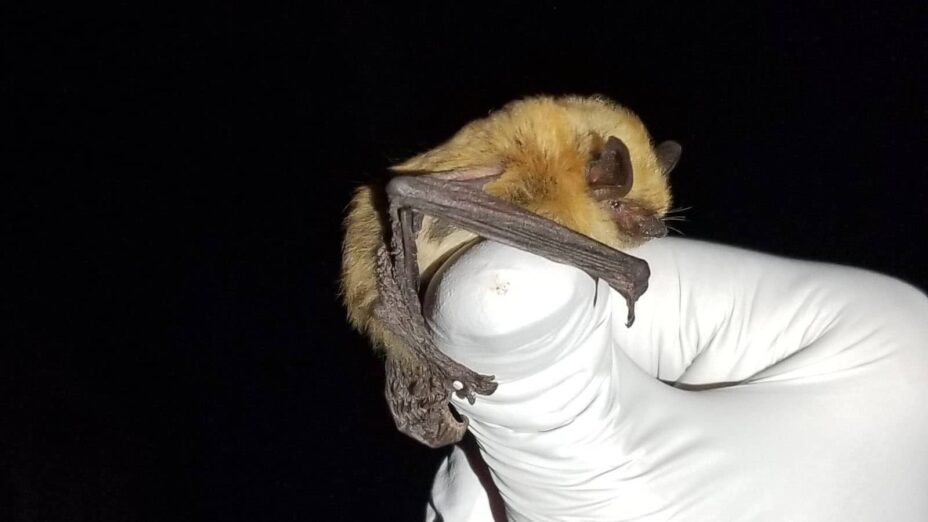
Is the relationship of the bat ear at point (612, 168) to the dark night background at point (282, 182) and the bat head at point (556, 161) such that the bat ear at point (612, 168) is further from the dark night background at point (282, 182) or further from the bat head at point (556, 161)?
the dark night background at point (282, 182)

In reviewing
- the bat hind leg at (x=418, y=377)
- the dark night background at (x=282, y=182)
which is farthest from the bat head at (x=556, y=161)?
the dark night background at (x=282, y=182)

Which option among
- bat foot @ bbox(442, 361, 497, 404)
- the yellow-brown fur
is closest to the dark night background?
the yellow-brown fur

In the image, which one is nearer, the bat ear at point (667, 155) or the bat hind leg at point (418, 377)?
the bat hind leg at point (418, 377)

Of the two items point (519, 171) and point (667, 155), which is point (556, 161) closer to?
point (519, 171)

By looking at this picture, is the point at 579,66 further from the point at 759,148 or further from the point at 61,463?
the point at 61,463

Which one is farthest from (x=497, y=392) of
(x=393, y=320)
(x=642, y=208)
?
(x=642, y=208)

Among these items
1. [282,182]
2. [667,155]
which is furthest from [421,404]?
[282,182]

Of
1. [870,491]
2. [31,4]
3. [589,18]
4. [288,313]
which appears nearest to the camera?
[870,491]
